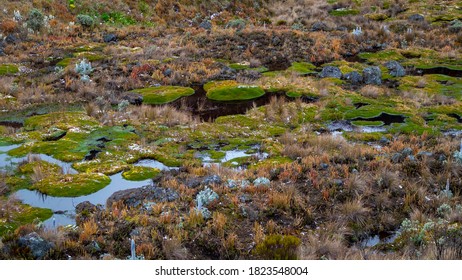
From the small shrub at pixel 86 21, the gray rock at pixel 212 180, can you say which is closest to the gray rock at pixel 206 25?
the small shrub at pixel 86 21

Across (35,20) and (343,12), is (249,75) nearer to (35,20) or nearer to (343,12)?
(35,20)

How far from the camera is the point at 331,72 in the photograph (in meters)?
25.5

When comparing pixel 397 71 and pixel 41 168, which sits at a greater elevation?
pixel 41 168

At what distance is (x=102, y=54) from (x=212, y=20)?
15.0 m

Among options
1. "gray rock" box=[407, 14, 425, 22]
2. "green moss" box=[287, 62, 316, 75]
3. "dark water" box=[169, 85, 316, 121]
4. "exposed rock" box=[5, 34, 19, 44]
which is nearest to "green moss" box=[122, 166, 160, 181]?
"dark water" box=[169, 85, 316, 121]

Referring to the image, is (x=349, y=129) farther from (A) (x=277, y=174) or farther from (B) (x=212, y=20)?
(B) (x=212, y=20)

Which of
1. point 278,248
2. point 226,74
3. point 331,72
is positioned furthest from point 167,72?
point 278,248

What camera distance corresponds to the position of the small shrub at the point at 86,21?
35000 millimetres

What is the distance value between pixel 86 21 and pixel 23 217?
28.0 metres

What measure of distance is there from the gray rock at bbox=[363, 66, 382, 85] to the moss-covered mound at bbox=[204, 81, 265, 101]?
6.19m

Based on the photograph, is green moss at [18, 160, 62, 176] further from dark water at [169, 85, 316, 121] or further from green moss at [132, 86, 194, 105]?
green moss at [132, 86, 194, 105]

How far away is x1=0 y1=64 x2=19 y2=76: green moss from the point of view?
24.4 m
